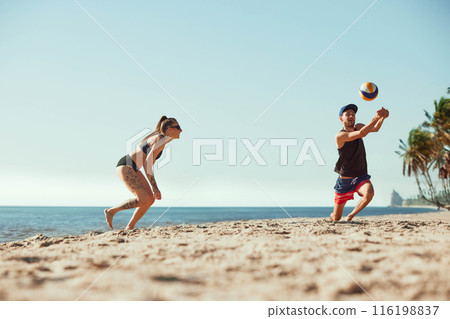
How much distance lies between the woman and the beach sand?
185cm

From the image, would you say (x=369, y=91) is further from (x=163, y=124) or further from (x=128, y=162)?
(x=128, y=162)

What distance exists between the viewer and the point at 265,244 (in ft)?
10.5

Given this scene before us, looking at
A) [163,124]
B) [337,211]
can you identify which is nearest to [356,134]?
[337,211]

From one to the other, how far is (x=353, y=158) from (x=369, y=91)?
48.5 inches

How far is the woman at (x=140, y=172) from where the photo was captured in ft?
16.9

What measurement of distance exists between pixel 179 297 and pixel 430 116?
2803cm

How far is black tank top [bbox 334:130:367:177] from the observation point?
18.6ft

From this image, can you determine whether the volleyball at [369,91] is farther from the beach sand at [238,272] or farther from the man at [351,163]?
the beach sand at [238,272]

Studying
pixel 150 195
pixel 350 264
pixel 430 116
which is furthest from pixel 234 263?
pixel 430 116

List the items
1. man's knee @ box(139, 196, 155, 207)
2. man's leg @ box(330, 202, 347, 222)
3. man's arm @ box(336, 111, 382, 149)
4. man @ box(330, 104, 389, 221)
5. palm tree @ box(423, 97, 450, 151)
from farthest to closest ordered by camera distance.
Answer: palm tree @ box(423, 97, 450, 151), man's leg @ box(330, 202, 347, 222), man @ box(330, 104, 389, 221), man's knee @ box(139, 196, 155, 207), man's arm @ box(336, 111, 382, 149)

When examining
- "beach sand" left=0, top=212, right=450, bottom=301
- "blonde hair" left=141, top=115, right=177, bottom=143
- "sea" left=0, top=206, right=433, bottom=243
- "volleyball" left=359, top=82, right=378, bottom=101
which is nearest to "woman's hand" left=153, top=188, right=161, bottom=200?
"blonde hair" left=141, top=115, right=177, bottom=143

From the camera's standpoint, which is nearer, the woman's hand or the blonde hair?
the woman's hand

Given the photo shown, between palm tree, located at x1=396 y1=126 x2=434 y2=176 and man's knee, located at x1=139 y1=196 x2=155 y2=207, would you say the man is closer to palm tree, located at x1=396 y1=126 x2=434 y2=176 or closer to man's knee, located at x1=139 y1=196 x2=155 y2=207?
man's knee, located at x1=139 y1=196 x2=155 y2=207
